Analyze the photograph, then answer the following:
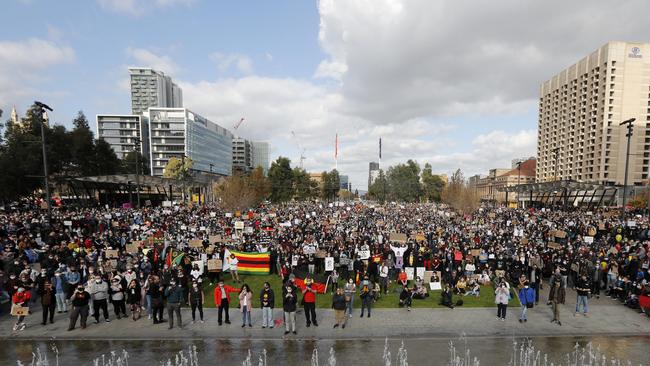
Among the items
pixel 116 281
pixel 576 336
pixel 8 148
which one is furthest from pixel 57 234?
pixel 8 148

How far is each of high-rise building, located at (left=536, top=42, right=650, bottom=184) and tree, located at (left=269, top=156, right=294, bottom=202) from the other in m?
70.1

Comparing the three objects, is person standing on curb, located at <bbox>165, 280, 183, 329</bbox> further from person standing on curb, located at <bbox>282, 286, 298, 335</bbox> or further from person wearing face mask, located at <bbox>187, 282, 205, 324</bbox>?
person standing on curb, located at <bbox>282, 286, 298, 335</bbox>

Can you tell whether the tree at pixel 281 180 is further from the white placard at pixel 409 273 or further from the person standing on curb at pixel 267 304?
the person standing on curb at pixel 267 304

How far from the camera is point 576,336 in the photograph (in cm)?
1045

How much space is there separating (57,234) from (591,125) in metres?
127

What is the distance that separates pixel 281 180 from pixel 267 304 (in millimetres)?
65572

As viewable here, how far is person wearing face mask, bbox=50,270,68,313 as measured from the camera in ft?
40.0

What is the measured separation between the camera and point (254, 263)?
17.7 meters

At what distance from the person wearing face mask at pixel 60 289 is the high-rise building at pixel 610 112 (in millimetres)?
102134

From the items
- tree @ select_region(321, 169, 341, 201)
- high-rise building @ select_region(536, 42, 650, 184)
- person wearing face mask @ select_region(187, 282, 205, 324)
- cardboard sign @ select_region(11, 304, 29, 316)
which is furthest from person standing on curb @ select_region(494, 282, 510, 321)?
tree @ select_region(321, 169, 341, 201)

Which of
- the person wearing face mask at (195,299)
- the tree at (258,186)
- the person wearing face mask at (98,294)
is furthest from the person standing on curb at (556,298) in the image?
the tree at (258,186)

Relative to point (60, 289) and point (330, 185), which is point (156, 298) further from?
point (330, 185)

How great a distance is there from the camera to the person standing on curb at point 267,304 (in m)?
10.8

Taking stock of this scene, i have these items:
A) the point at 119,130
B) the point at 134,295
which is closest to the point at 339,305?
the point at 134,295
